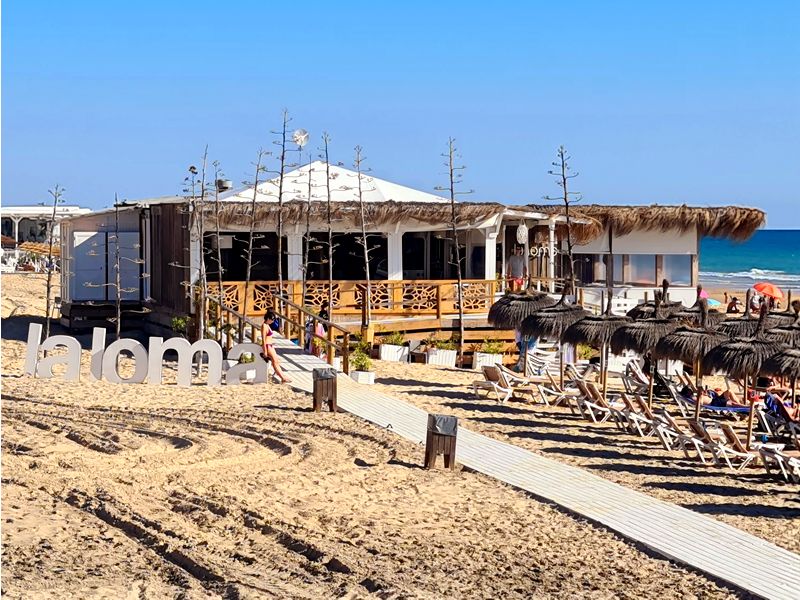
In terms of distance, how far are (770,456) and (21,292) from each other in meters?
33.7

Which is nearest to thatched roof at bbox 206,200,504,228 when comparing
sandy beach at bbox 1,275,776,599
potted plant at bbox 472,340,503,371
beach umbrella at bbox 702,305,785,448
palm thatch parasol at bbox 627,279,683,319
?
potted plant at bbox 472,340,503,371

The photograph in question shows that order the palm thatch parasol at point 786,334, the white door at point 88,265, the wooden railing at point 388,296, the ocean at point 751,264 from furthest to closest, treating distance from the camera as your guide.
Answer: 1. the ocean at point 751,264
2. the white door at point 88,265
3. the wooden railing at point 388,296
4. the palm thatch parasol at point 786,334

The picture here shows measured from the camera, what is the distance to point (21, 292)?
136 feet

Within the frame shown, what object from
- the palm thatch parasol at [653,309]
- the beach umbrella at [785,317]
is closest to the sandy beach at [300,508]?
the palm thatch parasol at [653,309]

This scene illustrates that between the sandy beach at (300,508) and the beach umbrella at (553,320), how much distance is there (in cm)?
192

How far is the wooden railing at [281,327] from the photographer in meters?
19.9

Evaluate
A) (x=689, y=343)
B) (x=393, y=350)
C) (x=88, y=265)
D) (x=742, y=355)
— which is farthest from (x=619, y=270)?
(x=742, y=355)

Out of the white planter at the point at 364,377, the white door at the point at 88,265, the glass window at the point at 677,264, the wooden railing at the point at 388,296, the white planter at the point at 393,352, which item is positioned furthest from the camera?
the glass window at the point at 677,264

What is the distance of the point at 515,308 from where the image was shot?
20.0 m

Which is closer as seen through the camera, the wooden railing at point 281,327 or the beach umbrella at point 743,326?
the beach umbrella at point 743,326

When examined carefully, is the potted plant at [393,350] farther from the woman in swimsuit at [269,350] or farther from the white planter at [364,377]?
the woman in swimsuit at [269,350]

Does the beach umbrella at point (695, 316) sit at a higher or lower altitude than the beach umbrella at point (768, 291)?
lower

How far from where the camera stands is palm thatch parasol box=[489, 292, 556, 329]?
65.1 ft

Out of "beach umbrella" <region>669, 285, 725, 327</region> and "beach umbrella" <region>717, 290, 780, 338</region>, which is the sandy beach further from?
"beach umbrella" <region>717, 290, 780, 338</region>
